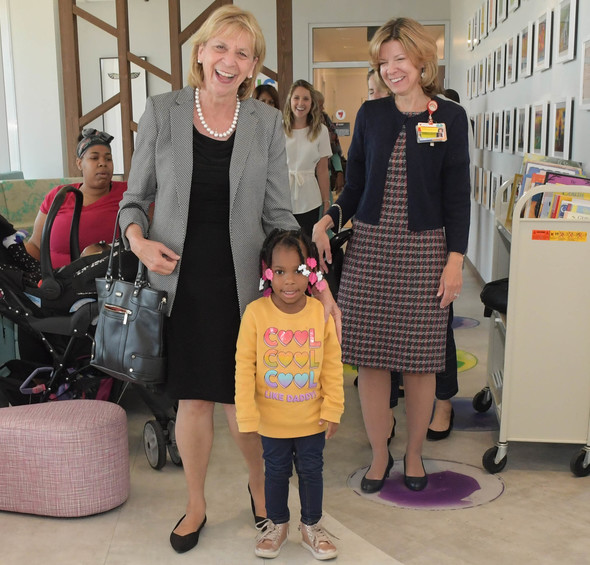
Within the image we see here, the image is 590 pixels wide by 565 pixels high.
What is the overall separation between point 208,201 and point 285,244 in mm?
258

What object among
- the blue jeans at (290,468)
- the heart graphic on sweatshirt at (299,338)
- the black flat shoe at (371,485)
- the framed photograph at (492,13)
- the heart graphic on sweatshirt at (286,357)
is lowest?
the black flat shoe at (371,485)

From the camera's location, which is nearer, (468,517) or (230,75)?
(230,75)

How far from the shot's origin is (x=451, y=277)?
2.70 metres

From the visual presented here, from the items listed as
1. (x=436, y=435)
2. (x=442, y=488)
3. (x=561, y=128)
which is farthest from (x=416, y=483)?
(x=561, y=128)

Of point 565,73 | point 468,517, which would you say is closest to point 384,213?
point 468,517

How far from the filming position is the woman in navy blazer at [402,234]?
2646 mm

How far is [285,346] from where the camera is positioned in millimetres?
2266

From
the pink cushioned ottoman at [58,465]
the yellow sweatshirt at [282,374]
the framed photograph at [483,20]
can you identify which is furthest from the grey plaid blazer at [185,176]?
the framed photograph at [483,20]

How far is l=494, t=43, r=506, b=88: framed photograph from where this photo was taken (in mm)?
5895

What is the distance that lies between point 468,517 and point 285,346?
0.97 metres

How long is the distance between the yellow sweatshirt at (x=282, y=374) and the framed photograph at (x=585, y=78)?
1983 mm

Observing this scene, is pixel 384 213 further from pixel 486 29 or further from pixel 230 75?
pixel 486 29

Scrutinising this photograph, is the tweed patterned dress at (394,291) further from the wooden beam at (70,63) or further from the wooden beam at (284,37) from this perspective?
the wooden beam at (70,63)

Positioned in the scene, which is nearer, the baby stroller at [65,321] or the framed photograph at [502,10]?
the baby stroller at [65,321]
